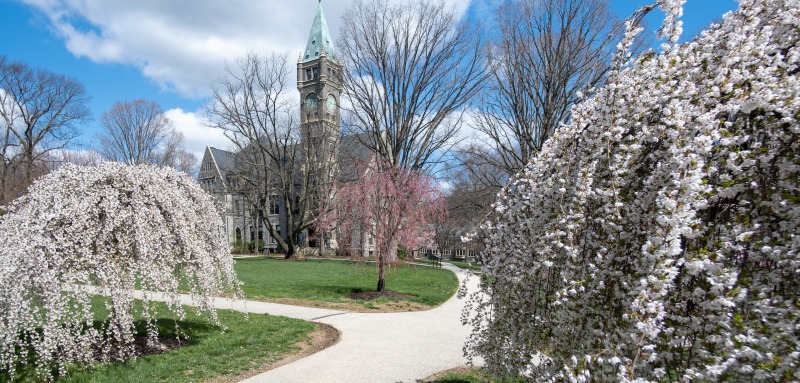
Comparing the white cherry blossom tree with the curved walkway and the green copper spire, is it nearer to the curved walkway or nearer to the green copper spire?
the curved walkway

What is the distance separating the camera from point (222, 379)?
529 cm

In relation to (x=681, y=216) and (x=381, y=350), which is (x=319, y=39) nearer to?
(x=381, y=350)

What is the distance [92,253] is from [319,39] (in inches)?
1621

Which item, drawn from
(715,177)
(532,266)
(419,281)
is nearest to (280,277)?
(419,281)

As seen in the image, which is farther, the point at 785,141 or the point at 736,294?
the point at 785,141

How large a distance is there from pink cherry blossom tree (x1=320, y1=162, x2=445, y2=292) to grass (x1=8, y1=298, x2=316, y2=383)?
3655 millimetres

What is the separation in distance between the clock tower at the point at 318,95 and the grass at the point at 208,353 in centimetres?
1362

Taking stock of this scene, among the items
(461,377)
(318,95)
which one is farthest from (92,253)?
(318,95)

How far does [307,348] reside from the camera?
22.4 feet

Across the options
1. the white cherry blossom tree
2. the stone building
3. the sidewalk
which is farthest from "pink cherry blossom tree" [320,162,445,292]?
the white cherry blossom tree

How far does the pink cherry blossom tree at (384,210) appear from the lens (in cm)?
1149

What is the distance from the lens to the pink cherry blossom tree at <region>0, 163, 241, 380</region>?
468 cm

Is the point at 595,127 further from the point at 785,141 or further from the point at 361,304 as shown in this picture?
the point at 361,304

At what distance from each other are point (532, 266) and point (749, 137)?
56.9 inches
